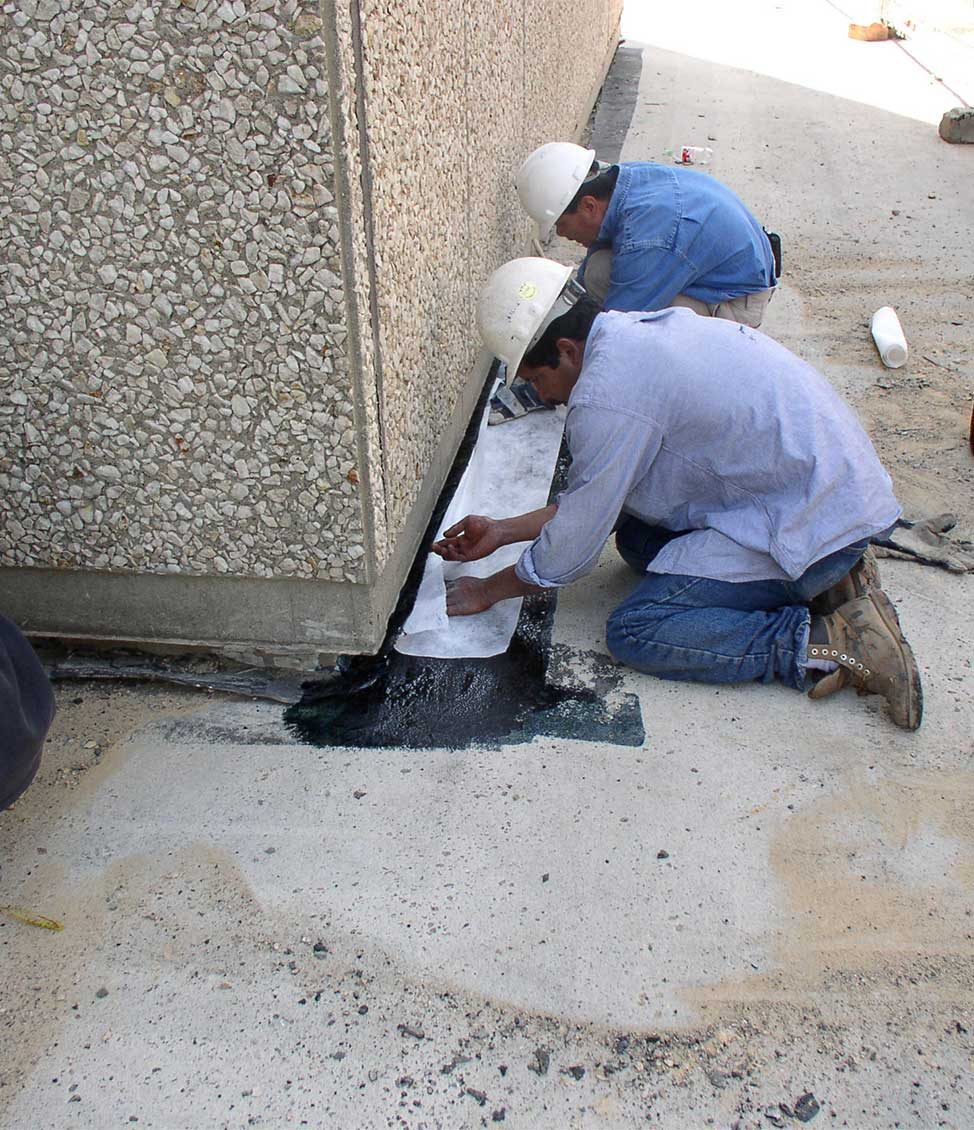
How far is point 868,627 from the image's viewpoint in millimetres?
2543

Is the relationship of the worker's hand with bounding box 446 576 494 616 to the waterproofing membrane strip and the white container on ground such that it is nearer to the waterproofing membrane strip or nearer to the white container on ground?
the waterproofing membrane strip

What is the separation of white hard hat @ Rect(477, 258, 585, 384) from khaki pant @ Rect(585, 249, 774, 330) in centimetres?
110

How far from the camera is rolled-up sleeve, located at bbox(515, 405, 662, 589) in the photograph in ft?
8.19

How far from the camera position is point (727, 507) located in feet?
8.79

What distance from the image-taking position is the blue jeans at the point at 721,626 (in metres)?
2.59

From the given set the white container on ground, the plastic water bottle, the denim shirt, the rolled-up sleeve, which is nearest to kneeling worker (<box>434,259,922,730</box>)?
the rolled-up sleeve

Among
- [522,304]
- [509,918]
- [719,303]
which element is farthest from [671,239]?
[509,918]

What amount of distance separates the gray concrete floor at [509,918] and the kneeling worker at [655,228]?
5.06ft

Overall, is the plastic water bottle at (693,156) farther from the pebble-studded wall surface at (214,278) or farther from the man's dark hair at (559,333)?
the man's dark hair at (559,333)

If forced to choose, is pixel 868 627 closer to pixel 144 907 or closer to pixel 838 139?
pixel 144 907

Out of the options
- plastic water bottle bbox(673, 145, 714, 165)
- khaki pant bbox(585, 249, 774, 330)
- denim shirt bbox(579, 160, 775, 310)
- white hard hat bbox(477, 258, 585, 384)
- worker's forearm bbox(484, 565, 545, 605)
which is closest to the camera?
worker's forearm bbox(484, 565, 545, 605)

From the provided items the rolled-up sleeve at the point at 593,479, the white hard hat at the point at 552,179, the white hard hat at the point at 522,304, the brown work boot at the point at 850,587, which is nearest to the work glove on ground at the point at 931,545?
the brown work boot at the point at 850,587

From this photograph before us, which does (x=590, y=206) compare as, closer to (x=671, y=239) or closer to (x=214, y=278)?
(x=671, y=239)

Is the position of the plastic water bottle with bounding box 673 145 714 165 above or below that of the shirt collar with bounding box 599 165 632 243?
below
